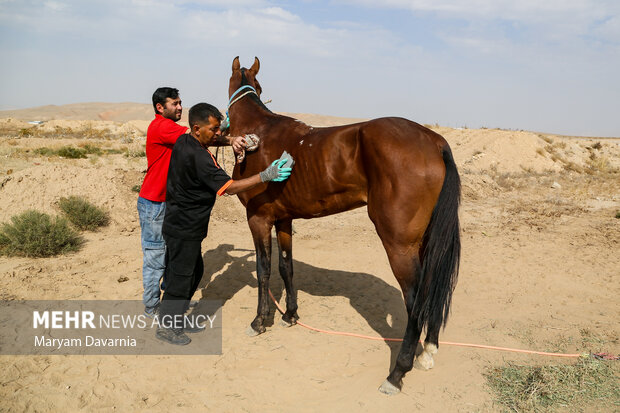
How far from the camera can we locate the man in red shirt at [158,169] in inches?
143

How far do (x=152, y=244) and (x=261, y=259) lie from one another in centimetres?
109

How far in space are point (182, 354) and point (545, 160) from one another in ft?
55.5

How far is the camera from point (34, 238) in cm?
595

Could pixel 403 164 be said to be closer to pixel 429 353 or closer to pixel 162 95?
pixel 429 353

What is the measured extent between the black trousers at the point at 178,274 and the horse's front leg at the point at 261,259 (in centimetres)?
59

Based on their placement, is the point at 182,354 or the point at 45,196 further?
the point at 45,196

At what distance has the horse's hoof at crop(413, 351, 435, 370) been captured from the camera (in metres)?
3.28

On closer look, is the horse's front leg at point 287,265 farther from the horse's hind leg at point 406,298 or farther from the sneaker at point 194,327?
the horse's hind leg at point 406,298

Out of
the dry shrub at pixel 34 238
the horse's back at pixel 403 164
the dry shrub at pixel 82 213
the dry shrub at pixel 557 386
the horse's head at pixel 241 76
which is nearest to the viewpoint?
the dry shrub at pixel 557 386

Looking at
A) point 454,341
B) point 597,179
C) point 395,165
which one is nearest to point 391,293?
point 454,341

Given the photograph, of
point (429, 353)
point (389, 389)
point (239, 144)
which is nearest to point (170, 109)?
point (239, 144)

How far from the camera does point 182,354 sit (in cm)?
351

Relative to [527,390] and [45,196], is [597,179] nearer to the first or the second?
[527,390]

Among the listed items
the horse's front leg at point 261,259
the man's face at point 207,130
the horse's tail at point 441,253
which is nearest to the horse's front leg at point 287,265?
the horse's front leg at point 261,259
